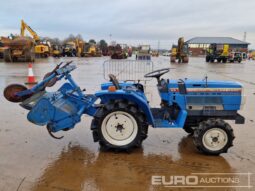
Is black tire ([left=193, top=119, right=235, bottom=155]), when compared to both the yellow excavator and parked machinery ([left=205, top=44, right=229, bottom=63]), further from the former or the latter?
parked machinery ([left=205, top=44, right=229, bottom=63])

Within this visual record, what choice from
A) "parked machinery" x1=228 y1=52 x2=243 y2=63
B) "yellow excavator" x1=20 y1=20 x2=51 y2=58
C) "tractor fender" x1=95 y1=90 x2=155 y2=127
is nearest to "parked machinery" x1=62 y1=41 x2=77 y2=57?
"yellow excavator" x1=20 y1=20 x2=51 y2=58

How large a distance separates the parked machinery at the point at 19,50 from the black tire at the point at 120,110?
2341cm

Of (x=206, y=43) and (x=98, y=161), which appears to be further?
(x=206, y=43)

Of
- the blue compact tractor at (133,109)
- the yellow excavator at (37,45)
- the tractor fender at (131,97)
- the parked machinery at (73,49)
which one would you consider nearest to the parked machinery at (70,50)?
the parked machinery at (73,49)

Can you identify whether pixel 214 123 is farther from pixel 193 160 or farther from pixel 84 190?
pixel 84 190

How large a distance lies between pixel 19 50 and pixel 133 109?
2410 cm

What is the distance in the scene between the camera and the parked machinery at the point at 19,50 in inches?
1013

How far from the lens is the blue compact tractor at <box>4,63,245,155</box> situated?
169 inches

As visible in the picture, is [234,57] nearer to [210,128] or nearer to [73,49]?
[73,49]

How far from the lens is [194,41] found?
94.4m

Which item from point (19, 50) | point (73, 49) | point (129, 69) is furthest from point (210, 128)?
point (73, 49)

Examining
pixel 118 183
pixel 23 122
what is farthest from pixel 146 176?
pixel 23 122

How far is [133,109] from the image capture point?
433 centimetres

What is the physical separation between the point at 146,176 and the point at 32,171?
1439 millimetres
